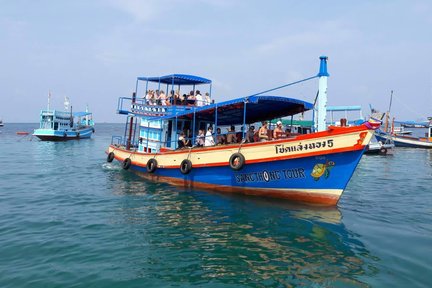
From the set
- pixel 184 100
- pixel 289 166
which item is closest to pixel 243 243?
pixel 289 166

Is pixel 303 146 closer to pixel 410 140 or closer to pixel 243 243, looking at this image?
pixel 243 243

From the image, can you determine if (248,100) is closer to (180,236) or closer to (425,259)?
(180,236)

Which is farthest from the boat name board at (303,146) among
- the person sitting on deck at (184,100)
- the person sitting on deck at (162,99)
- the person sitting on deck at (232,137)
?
the person sitting on deck at (162,99)

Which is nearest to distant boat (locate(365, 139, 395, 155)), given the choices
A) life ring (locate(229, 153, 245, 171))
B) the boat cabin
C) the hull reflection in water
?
the boat cabin

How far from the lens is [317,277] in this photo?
650cm

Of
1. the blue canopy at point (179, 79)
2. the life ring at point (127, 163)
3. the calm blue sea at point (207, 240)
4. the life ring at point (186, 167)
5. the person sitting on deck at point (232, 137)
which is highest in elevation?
the blue canopy at point (179, 79)

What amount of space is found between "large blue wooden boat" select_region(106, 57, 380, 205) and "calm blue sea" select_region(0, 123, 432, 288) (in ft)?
2.17

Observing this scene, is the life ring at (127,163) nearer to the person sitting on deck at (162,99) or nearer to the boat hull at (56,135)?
the person sitting on deck at (162,99)

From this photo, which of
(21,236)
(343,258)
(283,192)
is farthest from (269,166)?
(21,236)

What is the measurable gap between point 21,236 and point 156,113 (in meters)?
10.1

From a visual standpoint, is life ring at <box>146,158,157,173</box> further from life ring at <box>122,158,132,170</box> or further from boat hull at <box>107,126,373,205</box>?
life ring at <box>122,158,132,170</box>

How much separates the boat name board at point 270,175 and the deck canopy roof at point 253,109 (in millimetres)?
2529

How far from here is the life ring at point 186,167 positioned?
14.3 m

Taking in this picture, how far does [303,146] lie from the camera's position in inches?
436
